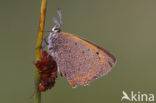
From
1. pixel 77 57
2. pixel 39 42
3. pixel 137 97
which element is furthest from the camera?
pixel 137 97

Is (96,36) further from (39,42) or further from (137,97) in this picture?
(39,42)

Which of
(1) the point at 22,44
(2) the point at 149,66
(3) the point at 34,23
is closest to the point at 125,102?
(2) the point at 149,66

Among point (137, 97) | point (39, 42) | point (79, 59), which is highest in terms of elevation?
point (39, 42)

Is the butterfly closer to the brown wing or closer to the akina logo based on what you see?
the brown wing

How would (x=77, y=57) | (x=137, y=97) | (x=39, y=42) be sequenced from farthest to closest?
(x=137, y=97) → (x=77, y=57) → (x=39, y=42)

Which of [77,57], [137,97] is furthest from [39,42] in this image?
[137,97]

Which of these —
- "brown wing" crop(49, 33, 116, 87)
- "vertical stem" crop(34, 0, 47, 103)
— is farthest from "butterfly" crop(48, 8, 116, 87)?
"vertical stem" crop(34, 0, 47, 103)

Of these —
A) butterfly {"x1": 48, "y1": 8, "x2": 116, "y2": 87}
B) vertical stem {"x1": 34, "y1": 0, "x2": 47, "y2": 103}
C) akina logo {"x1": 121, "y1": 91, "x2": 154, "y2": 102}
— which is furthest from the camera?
akina logo {"x1": 121, "y1": 91, "x2": 154, "y2": 102}

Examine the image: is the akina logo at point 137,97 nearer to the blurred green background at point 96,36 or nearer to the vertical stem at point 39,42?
the blurred green background at point 96,36

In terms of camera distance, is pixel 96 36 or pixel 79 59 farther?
pixel 96 36
